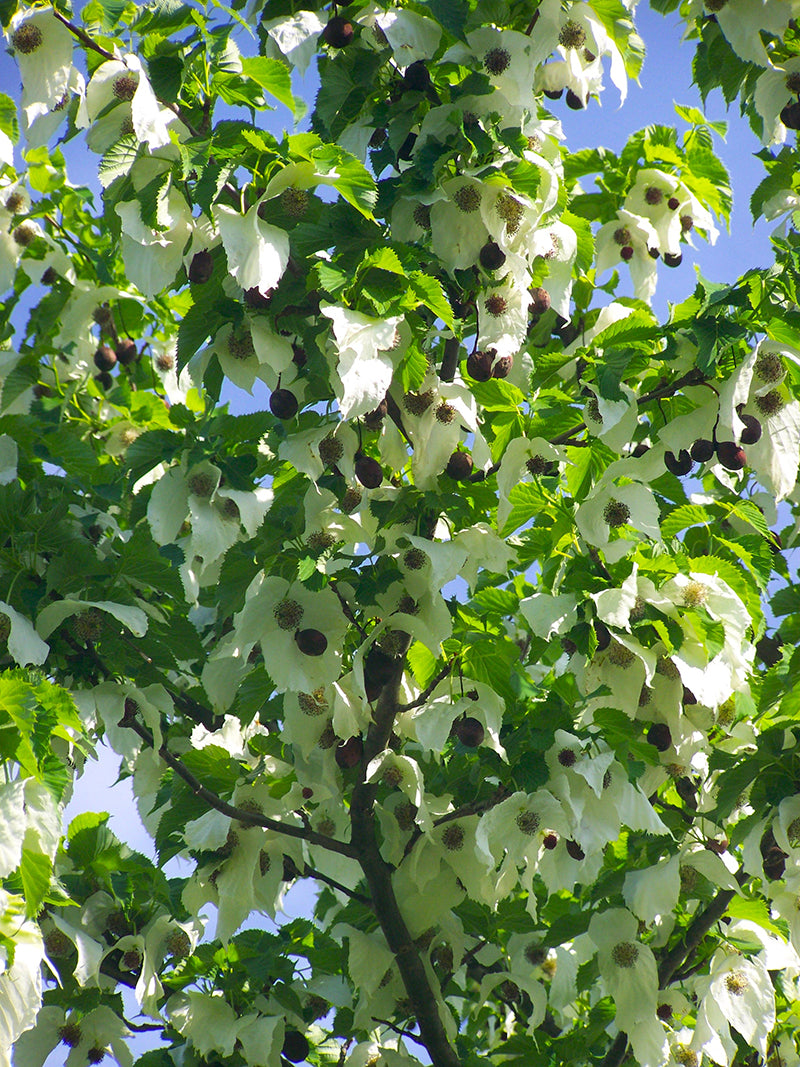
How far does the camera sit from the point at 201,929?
3.93m

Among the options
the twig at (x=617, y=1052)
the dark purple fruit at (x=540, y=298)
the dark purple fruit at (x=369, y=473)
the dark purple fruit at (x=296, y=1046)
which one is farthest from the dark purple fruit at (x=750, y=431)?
the dark purple fruit at (x=296, y=1046)

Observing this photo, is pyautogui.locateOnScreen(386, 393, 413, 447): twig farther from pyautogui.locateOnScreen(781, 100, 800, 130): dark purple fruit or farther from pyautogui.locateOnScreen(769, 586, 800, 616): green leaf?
pyautogui.locateOnScreen(781, 100, 800, 130): dark purple fruit

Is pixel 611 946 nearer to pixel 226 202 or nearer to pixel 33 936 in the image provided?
pixel 33 936

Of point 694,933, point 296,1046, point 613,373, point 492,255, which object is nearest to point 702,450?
point 613,373

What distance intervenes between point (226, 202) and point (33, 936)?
1874mm

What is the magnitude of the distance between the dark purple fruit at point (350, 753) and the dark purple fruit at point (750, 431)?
55.8 inches

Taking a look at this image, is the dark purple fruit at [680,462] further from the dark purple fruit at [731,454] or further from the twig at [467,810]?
the twig at [467,810]

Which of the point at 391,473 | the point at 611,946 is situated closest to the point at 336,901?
the point at 611,946

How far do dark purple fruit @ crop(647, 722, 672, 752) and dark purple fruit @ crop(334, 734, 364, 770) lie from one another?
85 centimetres

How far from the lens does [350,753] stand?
3.46 metres

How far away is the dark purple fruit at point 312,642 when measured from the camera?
3.22 metres

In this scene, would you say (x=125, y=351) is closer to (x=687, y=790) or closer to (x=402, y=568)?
(x=402, y=568)

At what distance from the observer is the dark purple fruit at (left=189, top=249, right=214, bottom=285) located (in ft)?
10.5

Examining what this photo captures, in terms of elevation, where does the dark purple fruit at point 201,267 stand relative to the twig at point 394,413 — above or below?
above
